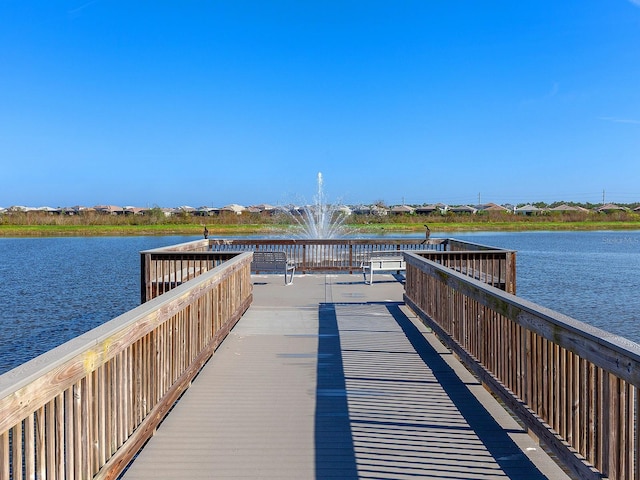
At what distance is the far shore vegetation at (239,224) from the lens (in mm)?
53062

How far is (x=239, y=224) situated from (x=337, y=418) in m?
52.3

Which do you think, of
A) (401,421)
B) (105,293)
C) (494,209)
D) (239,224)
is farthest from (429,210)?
(401,421)

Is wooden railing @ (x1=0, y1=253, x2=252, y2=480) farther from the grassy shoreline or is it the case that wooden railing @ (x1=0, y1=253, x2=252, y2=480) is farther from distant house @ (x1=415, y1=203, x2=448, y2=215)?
distant house @ (x1=415, y1=203, x2=448, y2=215)

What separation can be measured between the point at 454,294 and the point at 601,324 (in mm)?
6014

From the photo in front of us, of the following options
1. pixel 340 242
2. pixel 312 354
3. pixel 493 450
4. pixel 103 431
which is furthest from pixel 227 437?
pixel 340 242

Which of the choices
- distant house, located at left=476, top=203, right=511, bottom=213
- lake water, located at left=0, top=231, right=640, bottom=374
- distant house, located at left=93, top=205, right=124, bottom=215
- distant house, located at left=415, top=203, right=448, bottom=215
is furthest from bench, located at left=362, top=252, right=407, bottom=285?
distant house, located at left=93, top=205, right=124, bottom=215

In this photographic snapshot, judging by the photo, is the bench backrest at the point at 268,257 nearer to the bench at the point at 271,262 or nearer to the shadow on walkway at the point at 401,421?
the bench at the point at 271,262

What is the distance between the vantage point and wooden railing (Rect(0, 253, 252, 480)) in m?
2.22

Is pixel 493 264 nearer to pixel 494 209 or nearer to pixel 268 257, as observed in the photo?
pixel 268 257

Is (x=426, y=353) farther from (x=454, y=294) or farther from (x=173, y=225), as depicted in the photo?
(x=173, y=225)

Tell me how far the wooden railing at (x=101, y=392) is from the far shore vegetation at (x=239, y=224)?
41.5 meters

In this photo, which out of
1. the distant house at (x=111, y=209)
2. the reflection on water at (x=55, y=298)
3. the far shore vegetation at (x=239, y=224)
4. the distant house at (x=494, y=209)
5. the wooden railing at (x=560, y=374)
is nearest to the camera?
the wooden railing at (x=560, y=374)

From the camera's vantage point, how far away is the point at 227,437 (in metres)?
3.87

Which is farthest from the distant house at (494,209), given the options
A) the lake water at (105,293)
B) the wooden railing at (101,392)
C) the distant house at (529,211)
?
the wooden railing at (101,392)
